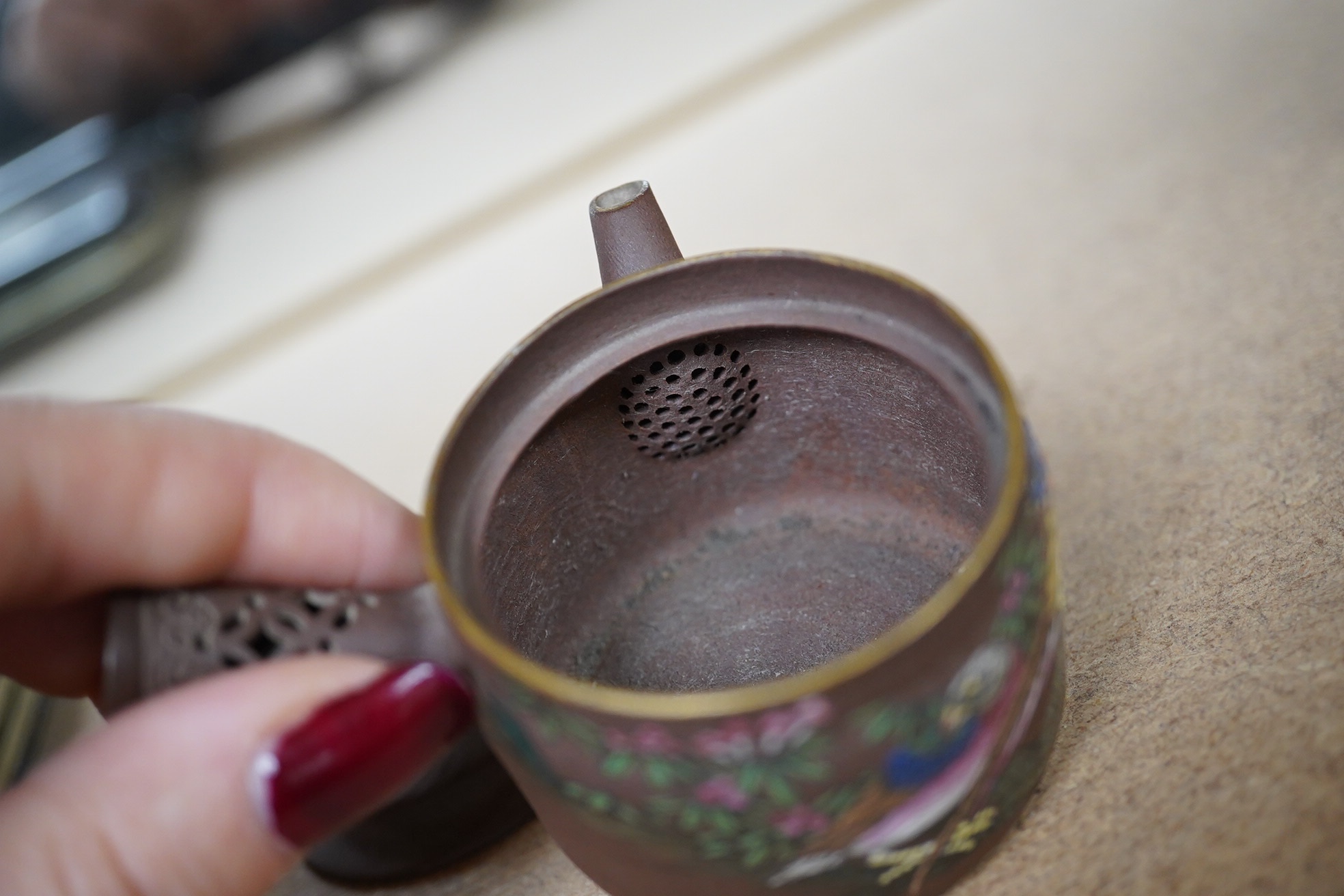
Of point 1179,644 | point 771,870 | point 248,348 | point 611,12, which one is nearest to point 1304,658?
point 1179,644

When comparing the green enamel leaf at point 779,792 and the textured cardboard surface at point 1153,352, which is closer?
the green enamel leaf at point 779,792

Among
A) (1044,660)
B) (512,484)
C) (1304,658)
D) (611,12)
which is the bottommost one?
(1304,658)

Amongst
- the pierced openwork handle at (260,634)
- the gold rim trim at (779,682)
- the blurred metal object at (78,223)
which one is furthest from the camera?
the blurred metal object at (78,223)

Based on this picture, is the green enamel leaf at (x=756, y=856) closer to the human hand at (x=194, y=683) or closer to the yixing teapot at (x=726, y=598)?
the yixing teapot at (x=726, y=598)

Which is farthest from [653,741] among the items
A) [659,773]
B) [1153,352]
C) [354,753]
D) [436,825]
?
[1153,352]

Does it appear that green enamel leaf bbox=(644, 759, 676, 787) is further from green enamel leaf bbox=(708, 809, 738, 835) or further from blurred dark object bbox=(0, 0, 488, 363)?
blurred dark object bbox=(0, 0, 488, 363)

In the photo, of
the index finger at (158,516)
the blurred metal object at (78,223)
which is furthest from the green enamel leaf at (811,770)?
the blurred metal object at (78,223)

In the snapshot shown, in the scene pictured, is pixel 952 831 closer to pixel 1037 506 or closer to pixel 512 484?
pixel 1037 506
